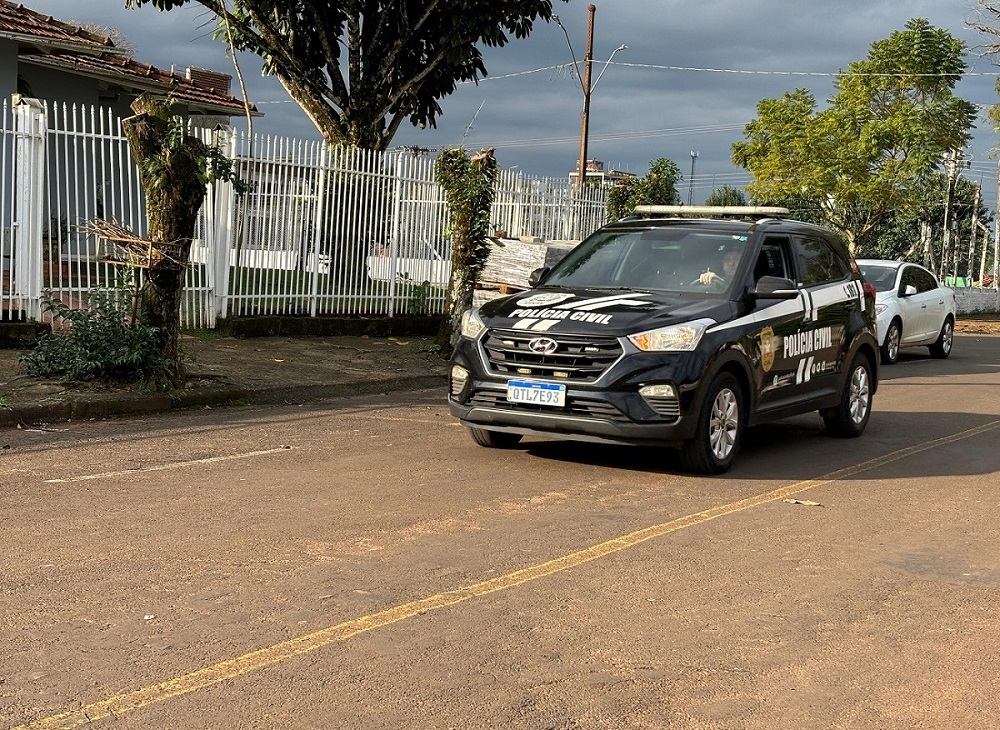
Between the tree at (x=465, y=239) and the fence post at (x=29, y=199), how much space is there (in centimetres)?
511

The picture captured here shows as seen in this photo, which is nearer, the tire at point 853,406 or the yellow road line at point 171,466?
the yellow road line at point 171,466

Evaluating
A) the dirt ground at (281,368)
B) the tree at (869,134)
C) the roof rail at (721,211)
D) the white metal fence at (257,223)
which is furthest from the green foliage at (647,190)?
the tree at (869,134)

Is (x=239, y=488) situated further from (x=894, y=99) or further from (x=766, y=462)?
(x=894, y=99)

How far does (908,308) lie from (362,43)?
10.1 metres

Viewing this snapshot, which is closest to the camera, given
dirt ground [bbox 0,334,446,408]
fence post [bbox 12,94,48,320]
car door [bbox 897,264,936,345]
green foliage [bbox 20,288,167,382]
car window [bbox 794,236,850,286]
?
car window [bbox 794,236,850,286]

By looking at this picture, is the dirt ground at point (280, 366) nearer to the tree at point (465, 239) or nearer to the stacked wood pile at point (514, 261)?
the tree at point (465, 239)

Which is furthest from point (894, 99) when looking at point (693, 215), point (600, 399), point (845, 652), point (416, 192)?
point (845, 652)

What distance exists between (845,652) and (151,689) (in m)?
2.62

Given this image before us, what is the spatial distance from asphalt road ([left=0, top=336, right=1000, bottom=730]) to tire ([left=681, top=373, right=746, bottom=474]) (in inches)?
5.9

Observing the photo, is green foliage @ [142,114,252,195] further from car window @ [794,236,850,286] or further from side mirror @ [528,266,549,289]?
car window @ [794,236,850,286]

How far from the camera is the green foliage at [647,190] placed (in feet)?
73.2

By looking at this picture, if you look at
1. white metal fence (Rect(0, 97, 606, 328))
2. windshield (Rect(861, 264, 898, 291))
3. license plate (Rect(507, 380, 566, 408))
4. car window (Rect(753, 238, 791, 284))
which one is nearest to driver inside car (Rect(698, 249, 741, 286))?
car window (Rect(753, 238, 791, 284))

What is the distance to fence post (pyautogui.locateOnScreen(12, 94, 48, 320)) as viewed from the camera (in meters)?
12.9

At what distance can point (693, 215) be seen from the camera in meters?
10.9
